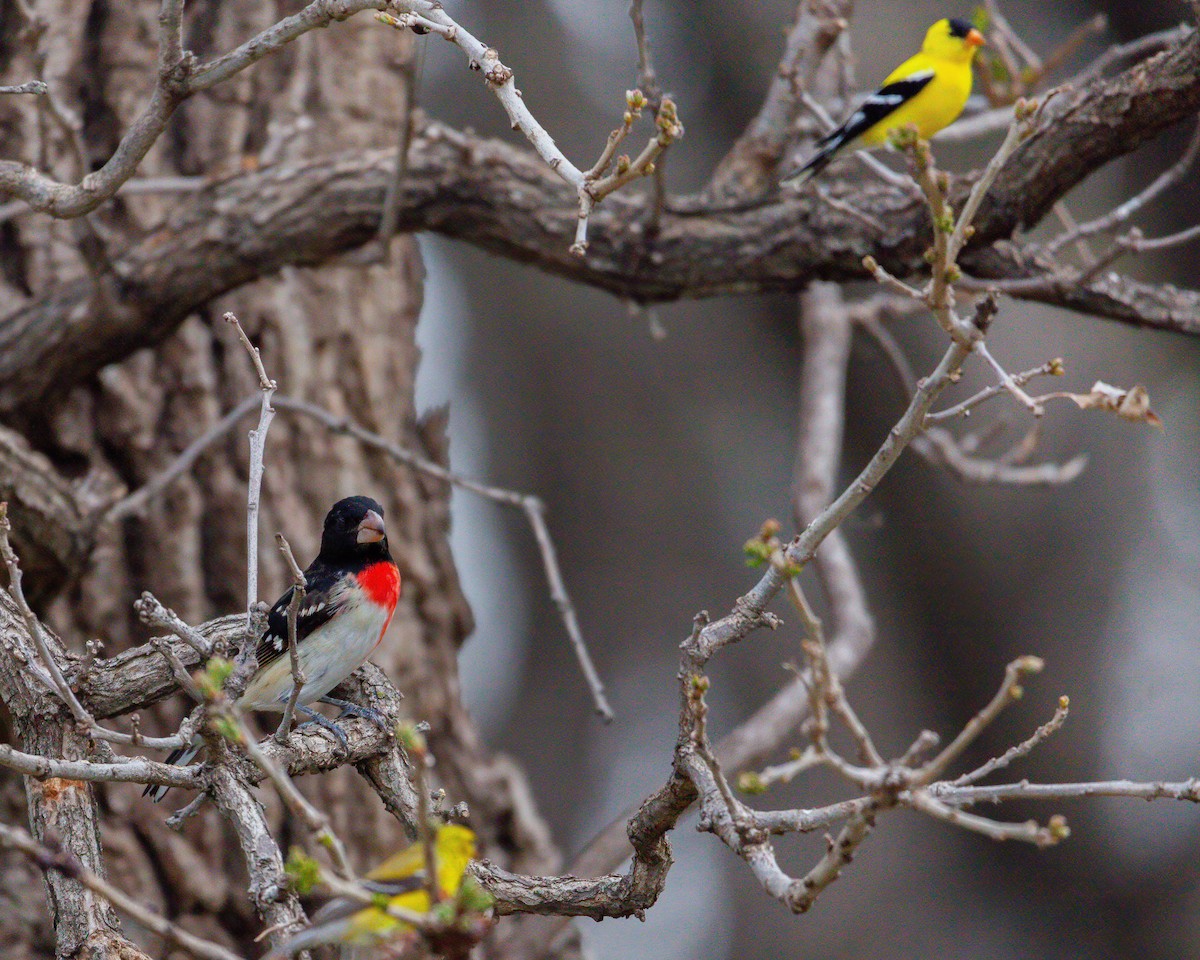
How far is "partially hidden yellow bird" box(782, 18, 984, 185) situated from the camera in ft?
16.3

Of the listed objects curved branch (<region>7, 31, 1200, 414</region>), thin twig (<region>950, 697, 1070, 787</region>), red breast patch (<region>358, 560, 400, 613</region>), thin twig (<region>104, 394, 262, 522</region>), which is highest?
curved branch (<region>7, 31, 1200, 414</region>)

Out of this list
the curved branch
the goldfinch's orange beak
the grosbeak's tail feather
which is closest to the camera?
the grosbeak's tail feather

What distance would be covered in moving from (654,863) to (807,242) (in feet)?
8.07

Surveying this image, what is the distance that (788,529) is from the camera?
31.7 ft

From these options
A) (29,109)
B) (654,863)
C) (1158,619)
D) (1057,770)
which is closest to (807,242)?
(654,863)

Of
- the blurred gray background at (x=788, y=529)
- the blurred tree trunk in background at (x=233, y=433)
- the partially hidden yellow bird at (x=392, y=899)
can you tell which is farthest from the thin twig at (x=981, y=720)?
the blurred gray background at (x=788, y=529)

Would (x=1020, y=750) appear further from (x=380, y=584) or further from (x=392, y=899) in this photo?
(x=380, y=584)

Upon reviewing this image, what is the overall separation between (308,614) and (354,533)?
0.32 metres

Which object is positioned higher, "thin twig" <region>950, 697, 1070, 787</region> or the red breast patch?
the red breast patch

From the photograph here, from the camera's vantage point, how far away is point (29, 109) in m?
5.28

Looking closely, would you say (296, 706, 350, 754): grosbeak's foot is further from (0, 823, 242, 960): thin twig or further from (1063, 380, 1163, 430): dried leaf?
(1063, 380, 1163, 430): dried leaf

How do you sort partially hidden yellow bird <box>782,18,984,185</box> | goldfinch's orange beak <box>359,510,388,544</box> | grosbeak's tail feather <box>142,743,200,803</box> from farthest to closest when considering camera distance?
1. partially hidden yellow bird <box>782,18,984,185</box>
2. goldfinch's orange beak <box>359,510,388,544</box>
3. grosbeak's tail feather <box>142,743,200,803</box>

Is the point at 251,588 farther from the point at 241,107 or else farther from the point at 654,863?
the point at 241,107

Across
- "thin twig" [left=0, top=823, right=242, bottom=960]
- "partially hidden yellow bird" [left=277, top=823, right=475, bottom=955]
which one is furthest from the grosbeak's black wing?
"thin twig" [left=0, top=823, right=242, bottom=960]
